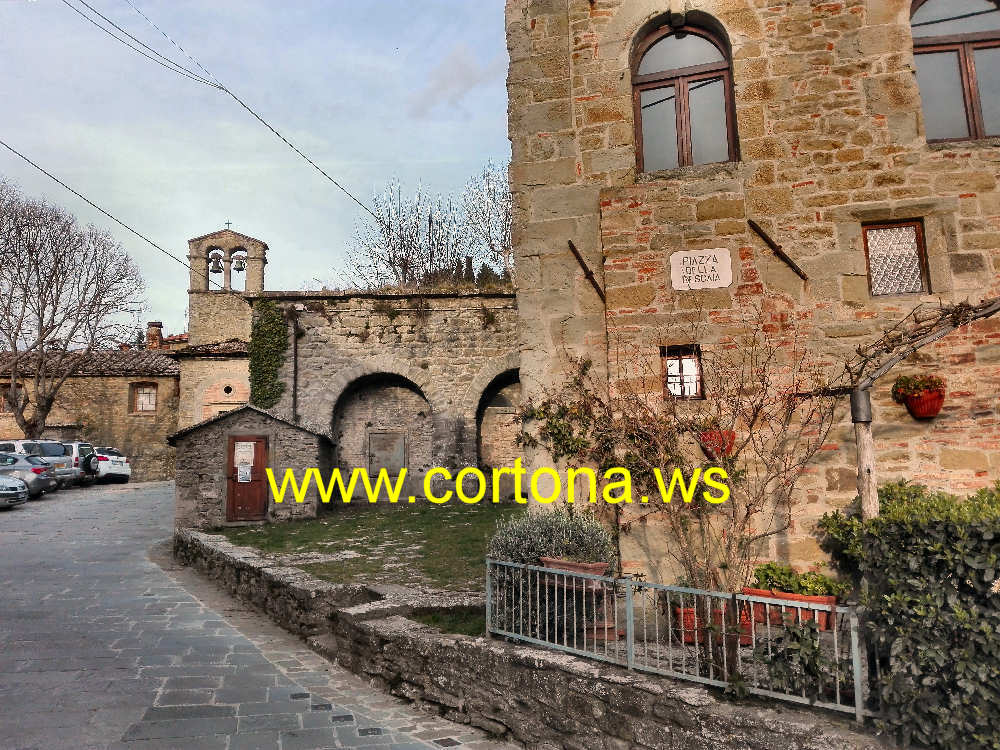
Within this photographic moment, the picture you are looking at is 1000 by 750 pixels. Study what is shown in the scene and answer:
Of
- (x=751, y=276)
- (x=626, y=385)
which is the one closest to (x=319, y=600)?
(x=626, y=385)

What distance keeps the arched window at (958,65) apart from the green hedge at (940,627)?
4565 millimetres

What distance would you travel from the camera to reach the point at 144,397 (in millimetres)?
29781

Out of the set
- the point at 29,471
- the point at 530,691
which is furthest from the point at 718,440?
the point at 29,471

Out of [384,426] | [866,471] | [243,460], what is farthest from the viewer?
[384,426]

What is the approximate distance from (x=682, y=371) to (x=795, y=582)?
6.58 feet

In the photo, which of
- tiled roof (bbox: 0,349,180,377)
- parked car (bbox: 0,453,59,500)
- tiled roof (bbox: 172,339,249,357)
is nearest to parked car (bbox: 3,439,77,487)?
parked car (bbox: 0,453,59,500)

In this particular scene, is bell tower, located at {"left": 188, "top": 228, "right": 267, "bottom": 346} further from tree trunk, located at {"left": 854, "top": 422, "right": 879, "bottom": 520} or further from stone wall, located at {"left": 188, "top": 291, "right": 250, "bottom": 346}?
tree trunk, located at {"left": 854, "top": 422, "right": 879, "bottom": 520}

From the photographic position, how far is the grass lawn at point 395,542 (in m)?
7.83

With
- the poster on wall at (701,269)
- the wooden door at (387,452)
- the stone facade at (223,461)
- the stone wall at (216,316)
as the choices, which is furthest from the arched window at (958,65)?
the stone wall at (216,316)

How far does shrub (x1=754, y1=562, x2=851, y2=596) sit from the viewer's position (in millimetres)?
5500

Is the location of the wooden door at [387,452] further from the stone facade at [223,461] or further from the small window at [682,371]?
the small window at [682,371]

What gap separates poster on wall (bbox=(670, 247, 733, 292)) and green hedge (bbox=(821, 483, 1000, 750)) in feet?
11.0

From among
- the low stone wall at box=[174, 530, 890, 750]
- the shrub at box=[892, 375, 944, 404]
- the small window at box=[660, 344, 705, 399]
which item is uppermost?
the small window at box=[660, 344, 705, 399]

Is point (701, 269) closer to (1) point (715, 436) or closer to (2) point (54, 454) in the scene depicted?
(1) point (715, 436)
